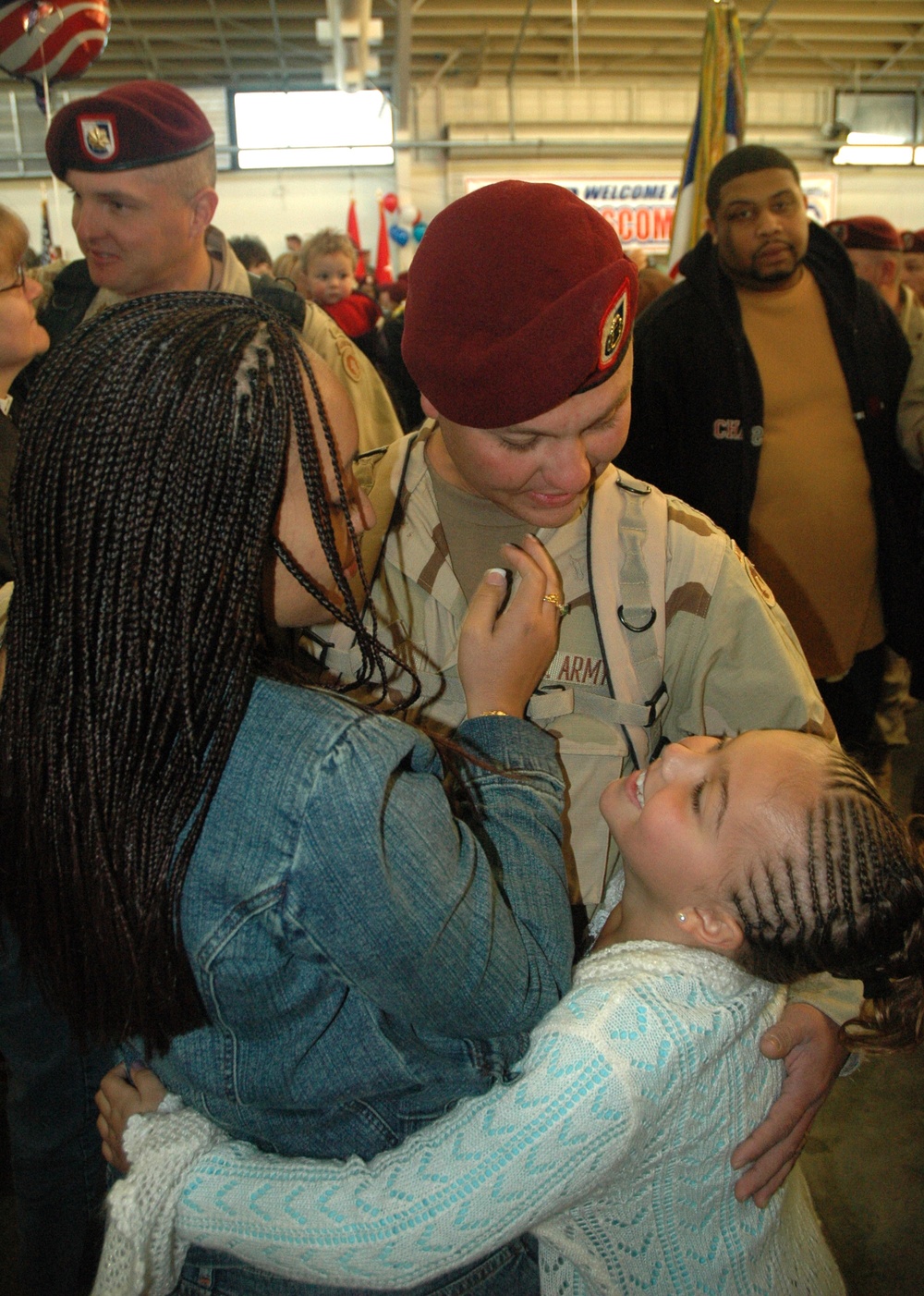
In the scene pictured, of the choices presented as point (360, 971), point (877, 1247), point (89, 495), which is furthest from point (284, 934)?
point (877, 1247)

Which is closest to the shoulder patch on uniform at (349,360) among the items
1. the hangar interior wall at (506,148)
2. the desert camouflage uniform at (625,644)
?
the desert camouflage uniform at (625,644)

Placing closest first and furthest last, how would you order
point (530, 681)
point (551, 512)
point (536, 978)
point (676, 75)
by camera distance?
point (536, 978) → point (530, 681) → point (551, 512) → point (676, 75)

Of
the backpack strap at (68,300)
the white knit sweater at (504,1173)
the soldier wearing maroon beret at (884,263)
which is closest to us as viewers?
the white knit sweater at (504,1173)

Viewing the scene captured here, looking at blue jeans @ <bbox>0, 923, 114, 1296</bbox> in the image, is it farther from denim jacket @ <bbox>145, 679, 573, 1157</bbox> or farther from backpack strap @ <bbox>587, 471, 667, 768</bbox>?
backpack strap @ <bbox>587, 471, 667, 768</bbox>

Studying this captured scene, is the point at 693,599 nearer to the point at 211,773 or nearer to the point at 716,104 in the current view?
the point at 211,773

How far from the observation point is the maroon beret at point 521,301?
3.76ft

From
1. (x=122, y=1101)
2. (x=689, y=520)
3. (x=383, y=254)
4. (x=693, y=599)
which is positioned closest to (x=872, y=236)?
(x=689, y=520)

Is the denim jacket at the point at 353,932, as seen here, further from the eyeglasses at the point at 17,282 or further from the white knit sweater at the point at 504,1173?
the eyeglasses at the point at 17,282

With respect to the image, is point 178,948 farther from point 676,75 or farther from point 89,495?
point 676,75

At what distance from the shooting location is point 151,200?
97.9 inches

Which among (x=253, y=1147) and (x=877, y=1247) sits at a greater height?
(x=253, y=1147)

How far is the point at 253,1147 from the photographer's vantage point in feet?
3.23

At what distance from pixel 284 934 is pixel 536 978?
0.89ft

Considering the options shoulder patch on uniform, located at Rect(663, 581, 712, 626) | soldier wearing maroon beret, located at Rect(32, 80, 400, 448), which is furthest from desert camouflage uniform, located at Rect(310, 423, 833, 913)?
soldier wearing maroon beret, located at Rect(32, 80, 400, 448)
